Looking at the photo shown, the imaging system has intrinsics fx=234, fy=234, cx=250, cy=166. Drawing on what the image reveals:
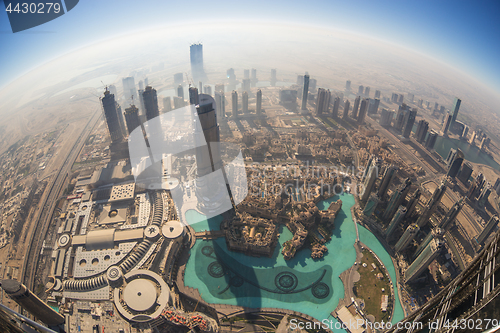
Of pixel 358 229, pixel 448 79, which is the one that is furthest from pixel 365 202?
pixel 448 79

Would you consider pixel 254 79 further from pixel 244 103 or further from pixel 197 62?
pixel 244 103

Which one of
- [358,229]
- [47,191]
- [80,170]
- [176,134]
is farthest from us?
[176,134]

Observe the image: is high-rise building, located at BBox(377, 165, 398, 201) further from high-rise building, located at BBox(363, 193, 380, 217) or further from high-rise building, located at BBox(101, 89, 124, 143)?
high-rise building, located at BBox(101, 89, 124, 143)

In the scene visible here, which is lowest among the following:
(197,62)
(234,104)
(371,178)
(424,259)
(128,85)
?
(424,259)

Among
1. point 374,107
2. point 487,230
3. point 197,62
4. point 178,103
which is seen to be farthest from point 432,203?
point 197,62

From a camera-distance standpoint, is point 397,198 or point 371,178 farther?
point 371,178

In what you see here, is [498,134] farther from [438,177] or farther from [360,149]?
[360,149]

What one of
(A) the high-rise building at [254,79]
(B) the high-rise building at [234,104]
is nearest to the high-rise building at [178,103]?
(B) the high-rise building at [234,104]
